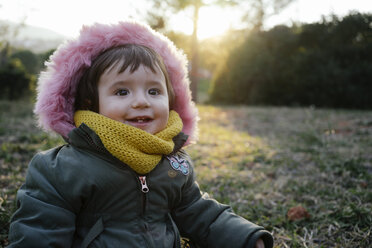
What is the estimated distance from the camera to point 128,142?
1.53 metres

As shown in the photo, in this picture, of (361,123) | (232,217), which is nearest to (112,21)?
(232,217)

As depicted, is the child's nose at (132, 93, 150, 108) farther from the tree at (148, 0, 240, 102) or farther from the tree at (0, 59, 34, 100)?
the tree at (148, 0, 240, 102)

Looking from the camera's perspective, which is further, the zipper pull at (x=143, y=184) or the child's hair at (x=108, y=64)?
the child's hair at (x=108, y=64)

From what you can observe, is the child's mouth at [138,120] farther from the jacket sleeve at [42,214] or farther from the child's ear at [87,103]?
the jacket sleeve at [42,214]

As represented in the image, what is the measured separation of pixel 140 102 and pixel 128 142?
Result: 22cm

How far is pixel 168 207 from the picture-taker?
5.60 feet

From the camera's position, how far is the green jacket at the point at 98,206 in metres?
1.36

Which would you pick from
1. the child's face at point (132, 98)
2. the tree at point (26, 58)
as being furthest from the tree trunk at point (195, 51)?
the child's face at point (132, 98)

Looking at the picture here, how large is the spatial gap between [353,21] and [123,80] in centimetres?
1401

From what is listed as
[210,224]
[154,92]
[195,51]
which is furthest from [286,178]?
[195,51]

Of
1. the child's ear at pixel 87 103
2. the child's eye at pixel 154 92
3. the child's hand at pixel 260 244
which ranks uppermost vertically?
the child's eye at pixel 154 92

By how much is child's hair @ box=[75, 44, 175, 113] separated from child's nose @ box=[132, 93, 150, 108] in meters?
0.14

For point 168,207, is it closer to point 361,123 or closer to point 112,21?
point 112,21

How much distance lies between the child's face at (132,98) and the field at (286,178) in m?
1.04
